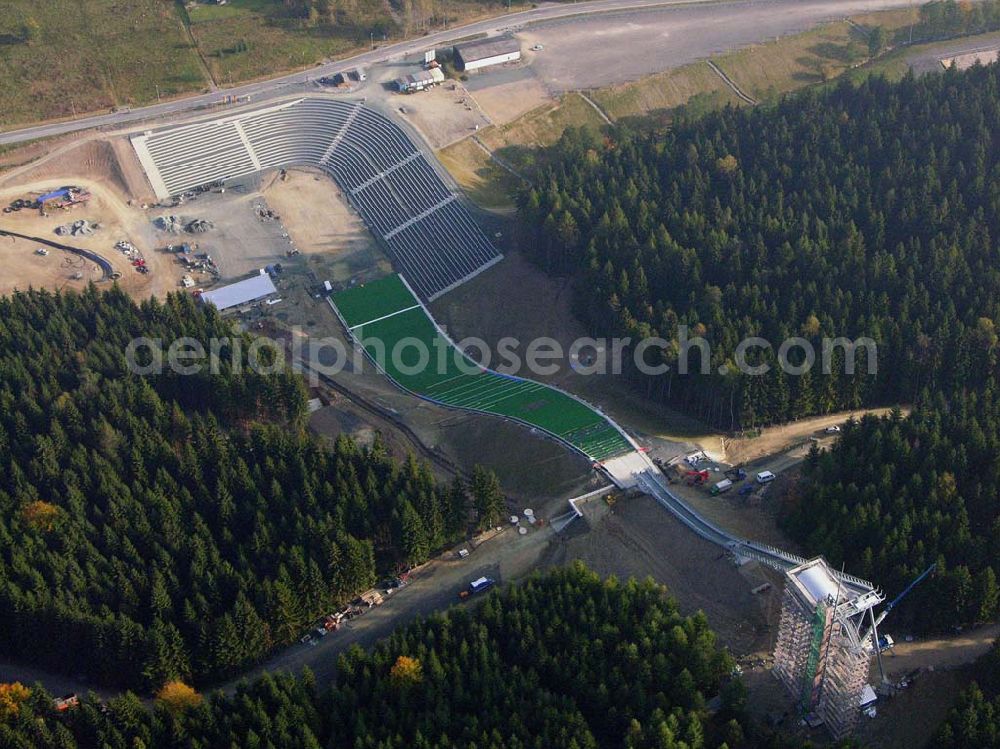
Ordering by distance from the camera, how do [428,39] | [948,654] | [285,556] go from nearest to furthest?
[948,654]
[285,556]
[428,39]

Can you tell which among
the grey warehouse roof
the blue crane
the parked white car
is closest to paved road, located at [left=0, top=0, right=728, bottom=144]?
the grey warehouse roof

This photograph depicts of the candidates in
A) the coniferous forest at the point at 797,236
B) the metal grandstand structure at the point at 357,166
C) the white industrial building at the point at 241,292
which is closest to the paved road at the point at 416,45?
the metal grandstand structure at the point at 357,166

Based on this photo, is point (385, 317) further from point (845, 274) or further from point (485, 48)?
point (845, 274)

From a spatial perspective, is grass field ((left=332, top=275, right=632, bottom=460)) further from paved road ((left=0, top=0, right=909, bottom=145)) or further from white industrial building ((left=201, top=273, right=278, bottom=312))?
paved road ((left=0, top=0, right=909, bottom=145))

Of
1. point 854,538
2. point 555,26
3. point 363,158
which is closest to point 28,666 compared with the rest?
point 854,538

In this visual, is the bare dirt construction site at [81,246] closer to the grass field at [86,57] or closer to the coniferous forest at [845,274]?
the grass field at [86,57]

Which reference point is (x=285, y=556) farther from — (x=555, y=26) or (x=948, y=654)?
(x=555, y=26)
